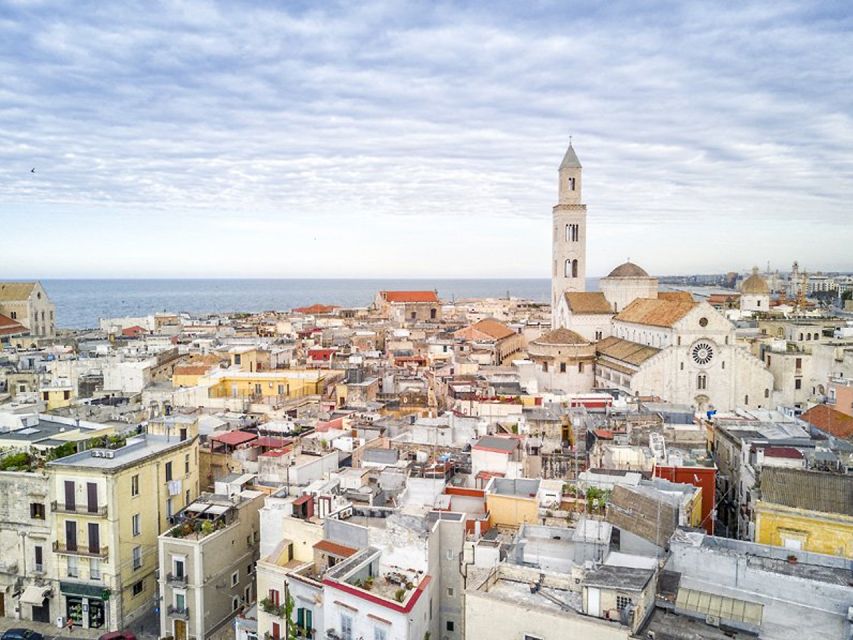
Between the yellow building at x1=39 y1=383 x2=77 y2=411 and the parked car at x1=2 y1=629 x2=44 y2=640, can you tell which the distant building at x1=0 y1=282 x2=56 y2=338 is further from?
the parked car at x1=2 y1=629 x2=44 y2=640

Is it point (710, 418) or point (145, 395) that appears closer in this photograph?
point (710, 418)

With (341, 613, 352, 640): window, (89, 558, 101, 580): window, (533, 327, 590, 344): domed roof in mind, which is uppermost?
(533, 327, 590, 344): domed roof

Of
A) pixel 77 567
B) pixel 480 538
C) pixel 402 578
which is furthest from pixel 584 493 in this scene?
pixel 77 567

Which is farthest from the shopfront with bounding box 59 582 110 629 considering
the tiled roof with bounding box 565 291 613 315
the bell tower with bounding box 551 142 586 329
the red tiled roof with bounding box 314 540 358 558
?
the bell tower with bounding box 551 142 586 329

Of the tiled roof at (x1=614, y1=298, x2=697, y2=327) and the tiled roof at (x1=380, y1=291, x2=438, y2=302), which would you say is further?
the tiled roof at (x1=380, y1=291, x2=438, y2=302)

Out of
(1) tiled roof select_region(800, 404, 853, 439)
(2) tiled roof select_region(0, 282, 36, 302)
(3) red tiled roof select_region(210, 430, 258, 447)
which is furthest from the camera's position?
(2) tiled roof select_region(0, 282, 36, 302)

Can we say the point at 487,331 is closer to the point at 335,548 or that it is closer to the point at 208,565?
the point at 208,565

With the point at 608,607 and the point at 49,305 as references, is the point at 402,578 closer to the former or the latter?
the point at 608,607
